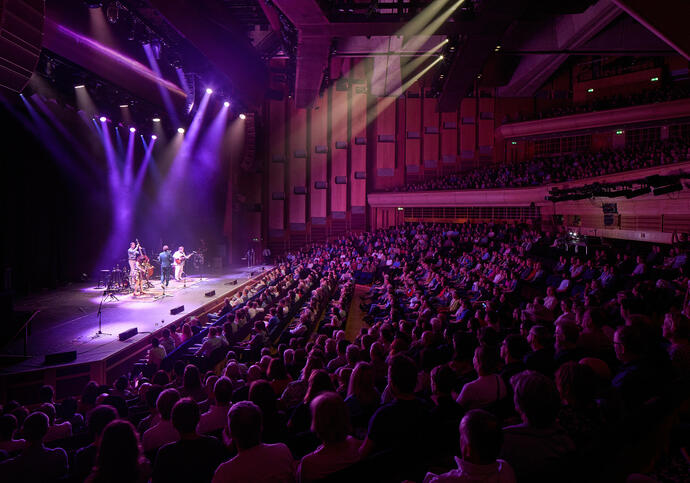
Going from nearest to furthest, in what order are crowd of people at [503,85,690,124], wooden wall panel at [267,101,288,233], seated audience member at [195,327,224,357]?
seated audience member at [195,327,224,357]
crowd of people at [503,85,690,124]
wooden wall panel at [267,101,288,233]

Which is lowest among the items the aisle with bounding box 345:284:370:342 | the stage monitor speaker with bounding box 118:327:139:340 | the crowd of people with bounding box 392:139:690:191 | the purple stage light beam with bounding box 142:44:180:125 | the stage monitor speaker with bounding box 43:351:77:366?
the aisle with bounding box 345:284:370:342

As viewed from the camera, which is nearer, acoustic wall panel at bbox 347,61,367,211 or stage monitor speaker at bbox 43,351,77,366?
stage monitor speaker at bbox 43,351,77,366

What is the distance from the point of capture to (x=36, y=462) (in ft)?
8.54

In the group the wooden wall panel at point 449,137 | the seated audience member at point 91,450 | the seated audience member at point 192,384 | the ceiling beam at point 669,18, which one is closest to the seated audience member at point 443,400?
the seated audience member at point 91,450

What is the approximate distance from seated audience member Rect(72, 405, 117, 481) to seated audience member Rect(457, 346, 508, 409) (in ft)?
7.08

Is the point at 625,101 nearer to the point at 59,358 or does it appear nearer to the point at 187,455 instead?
the point at 59,358

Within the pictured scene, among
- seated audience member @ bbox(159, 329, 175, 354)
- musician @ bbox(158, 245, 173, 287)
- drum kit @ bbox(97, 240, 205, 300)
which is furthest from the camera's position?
musician @ bbox(158, 245, 173, 287)

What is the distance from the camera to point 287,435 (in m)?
2.65

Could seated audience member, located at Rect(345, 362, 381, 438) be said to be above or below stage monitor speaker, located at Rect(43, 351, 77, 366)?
above

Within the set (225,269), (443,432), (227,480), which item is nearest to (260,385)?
(227,480)

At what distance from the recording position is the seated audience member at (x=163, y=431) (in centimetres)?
282

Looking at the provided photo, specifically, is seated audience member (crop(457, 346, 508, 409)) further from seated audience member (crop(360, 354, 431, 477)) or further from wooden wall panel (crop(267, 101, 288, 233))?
wooden wall panel (crop(267, 101, 288, 233))

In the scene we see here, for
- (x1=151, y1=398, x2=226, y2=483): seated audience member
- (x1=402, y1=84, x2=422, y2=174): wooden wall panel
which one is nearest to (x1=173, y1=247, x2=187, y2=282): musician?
(x1=151, y1=398, x2=226, y2=483): seated audience member

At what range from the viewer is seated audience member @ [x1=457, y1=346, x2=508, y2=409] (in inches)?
102
